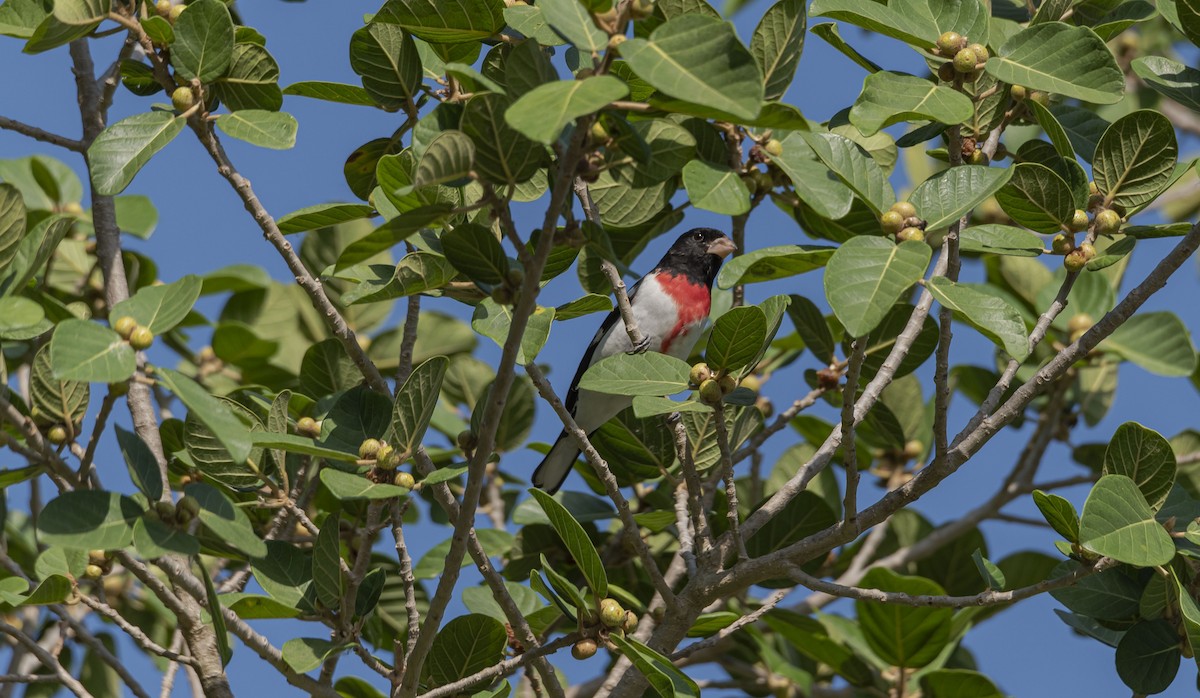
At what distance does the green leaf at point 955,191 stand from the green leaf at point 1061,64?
0.26m

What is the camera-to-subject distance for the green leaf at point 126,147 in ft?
9.12

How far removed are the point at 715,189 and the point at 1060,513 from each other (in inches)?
44.7

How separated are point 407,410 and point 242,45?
41.0 inches

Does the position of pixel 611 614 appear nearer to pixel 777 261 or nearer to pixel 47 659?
pixel 777 261

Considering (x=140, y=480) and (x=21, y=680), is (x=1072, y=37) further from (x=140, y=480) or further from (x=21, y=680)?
(x=21, y=680)

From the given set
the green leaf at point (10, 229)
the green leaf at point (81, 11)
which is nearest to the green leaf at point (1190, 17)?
the green leaf at point (81, 11)

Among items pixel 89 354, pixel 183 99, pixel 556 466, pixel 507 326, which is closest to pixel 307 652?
pixel 507 326

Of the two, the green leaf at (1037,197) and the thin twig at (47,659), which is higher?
the green leaf at (1037,197)

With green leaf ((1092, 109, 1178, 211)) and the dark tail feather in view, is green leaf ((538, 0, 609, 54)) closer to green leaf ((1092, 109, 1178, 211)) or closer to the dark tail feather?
green leaf ((1092, 109, 1178, 211))

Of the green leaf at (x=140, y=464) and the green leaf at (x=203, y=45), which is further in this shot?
the green leaf at (x=203, y=45)

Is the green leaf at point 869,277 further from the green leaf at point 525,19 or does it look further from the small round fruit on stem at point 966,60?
the green leaf at point 525,19

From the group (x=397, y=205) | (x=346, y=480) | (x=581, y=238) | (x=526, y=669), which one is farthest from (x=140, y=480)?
(x=526, y=669)

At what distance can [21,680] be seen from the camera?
11.0 feet

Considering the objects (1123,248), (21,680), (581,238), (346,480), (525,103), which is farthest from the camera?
(21,680)
